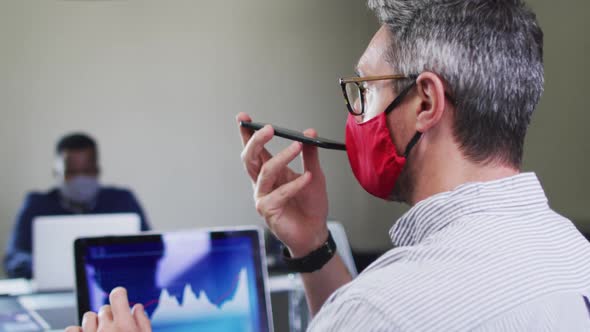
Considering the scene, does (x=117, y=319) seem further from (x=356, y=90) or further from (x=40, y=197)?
(x=40, y=197)

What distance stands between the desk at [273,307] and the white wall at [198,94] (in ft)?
7.76

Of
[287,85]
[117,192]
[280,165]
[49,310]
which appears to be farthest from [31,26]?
[280,165]

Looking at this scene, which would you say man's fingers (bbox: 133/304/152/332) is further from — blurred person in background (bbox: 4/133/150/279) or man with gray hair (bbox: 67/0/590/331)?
blurred person in background (bbox: 4/133/150/279)

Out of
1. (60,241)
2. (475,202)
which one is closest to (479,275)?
(475,202)

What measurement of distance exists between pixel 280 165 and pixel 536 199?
0.44 metres

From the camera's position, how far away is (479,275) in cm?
75

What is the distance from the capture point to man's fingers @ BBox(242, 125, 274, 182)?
3.72 ft

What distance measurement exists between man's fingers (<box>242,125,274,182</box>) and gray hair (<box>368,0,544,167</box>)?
0.94ft

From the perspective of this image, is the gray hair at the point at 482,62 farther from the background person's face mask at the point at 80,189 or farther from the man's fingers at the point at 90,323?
the background person's face mask at the point at 80,189

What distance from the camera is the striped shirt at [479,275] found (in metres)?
0.73

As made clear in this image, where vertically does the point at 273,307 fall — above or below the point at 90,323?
below

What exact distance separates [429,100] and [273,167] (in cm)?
33

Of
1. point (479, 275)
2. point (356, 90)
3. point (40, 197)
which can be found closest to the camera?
point (479, 275)

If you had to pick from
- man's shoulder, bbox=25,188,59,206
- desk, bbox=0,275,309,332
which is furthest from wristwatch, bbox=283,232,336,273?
man's shoulder, bbox=25,188,59,206
